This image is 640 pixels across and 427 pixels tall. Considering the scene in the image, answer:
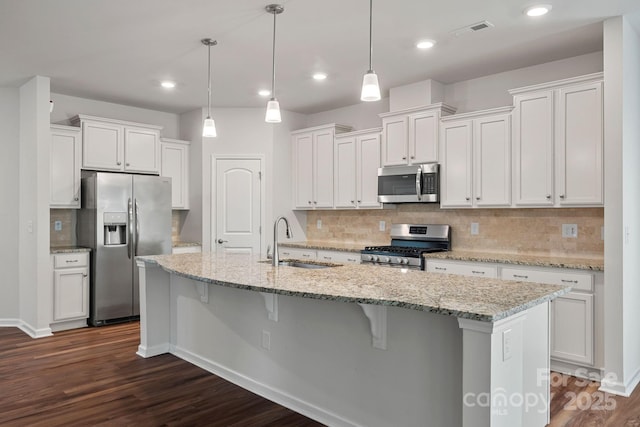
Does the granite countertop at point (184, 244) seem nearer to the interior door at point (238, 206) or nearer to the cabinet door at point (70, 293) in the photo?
the interior door at point (238, 206)

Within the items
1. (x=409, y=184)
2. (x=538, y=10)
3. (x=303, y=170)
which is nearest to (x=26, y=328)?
(x=303, y=170)

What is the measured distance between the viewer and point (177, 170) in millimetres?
6250

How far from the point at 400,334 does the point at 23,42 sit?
3704 millimetres

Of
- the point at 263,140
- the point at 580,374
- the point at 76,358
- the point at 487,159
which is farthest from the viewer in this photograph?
the point at 263,140

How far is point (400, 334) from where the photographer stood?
95.2 inches

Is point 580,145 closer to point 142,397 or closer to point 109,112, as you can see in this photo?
point 142,397

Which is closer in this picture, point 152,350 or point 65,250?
point 152,350

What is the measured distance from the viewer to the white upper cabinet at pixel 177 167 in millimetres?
6133

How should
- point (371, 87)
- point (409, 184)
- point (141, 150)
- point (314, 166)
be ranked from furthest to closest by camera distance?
point (314, 166) → point (141, 150) → point (409, 184) → point (371, 87)

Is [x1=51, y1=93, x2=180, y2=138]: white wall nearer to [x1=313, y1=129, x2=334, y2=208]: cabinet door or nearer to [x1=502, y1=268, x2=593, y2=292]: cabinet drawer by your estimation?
[x1=313, y1=129, x2=334, y2=208]: cabinet door

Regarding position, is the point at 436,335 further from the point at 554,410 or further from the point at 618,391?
the point at 618,391

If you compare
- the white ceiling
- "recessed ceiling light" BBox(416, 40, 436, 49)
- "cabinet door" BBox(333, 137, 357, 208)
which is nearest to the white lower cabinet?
the white ceiling

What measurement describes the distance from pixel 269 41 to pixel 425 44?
1254mm

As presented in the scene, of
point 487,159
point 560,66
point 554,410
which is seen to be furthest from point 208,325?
point 560,66
